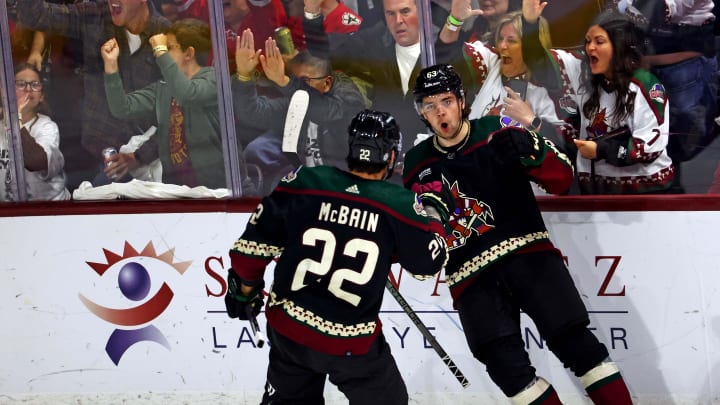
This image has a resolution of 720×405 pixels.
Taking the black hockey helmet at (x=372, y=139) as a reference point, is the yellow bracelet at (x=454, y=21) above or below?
above

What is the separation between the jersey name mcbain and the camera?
2887 mm

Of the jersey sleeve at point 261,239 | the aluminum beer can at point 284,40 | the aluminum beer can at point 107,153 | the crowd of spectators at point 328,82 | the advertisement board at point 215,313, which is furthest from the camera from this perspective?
the aluminum beer can at point 107,153

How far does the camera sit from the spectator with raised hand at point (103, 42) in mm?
4125

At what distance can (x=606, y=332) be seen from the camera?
12.6 ft

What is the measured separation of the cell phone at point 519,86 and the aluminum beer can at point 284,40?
852mm

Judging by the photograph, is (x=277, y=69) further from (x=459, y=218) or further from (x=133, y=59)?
(x=459, y=218)

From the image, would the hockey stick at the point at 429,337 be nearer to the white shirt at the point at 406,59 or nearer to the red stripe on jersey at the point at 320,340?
the red stripe on jersey at the point at 320,340

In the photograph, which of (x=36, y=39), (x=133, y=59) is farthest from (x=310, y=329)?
(x=36, y=39)

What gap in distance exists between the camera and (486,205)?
3.38 metres

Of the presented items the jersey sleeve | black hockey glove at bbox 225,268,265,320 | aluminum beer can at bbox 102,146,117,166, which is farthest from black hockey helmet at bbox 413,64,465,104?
aluminum beer can at bbox 102,146,117,166

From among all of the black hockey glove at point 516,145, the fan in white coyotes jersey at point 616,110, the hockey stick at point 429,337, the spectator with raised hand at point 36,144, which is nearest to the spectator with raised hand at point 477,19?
the fan in white coyotes jersey at point 616,110

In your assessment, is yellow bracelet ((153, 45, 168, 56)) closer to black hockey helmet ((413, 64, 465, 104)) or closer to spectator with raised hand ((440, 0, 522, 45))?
spectator with raised hand ((440, 0, 522, 45))

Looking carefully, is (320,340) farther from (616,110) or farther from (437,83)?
(616,110)

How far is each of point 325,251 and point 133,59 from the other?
66.0 inches
